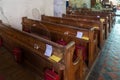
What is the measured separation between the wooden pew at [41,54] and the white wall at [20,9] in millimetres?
843

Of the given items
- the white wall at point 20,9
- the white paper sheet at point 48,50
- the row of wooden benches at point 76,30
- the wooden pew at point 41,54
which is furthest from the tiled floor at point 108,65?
the white wall at point 20,9

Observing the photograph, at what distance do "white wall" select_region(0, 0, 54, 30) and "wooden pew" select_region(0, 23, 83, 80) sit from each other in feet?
2.77

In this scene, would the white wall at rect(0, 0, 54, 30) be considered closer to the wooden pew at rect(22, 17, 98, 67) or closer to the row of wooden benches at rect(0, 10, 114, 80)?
the row of wooden benches at rect(0, 10, 114, 80)

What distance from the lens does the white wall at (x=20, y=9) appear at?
9.80ft

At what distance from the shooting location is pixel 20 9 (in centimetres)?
333

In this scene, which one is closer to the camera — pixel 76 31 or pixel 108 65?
pixel 76 31

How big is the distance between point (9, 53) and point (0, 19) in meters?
1.03

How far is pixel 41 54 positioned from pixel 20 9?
1.99 m

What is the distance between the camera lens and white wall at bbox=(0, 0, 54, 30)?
9.80 feet

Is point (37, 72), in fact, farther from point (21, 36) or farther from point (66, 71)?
point (21, 36)

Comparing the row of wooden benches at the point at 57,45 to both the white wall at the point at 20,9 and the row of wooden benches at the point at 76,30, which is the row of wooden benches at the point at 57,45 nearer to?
the row of wooden benches at the point at 76,30

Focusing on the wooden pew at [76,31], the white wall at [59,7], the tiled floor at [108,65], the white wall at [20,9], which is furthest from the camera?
the white wall at [59,7]

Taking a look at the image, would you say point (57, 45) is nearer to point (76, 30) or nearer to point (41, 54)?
point (41, 54)

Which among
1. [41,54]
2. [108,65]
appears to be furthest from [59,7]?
[41,54]
